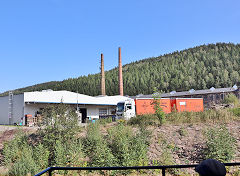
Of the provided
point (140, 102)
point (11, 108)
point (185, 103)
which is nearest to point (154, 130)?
point (140, 102)

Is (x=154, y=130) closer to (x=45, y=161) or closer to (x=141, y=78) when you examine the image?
(x=45, y=161)

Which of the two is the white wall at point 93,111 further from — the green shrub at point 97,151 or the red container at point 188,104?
the green shrub at point 97,151

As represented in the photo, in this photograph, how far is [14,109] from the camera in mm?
32031

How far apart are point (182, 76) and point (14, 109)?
8679 cm

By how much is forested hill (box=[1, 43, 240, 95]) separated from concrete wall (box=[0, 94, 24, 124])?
192 ft

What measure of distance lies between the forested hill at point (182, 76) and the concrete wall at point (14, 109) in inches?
2300

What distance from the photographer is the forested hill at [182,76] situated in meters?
100

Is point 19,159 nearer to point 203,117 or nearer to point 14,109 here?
point 203,117

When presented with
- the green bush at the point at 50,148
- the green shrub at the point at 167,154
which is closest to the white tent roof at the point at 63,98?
the green bush at the point at 50,148

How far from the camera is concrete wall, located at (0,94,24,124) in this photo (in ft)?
101

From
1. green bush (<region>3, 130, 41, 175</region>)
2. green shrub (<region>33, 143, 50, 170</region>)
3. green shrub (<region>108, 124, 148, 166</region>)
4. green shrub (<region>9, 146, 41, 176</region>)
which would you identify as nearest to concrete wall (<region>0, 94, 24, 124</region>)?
green bush (<region>3, 130, 41, 175</region>)

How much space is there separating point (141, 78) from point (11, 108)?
79478 millimetres

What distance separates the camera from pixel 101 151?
1069 centimetres

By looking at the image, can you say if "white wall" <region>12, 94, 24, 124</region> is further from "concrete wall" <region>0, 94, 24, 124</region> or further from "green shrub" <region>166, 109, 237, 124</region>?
"green shrub" <region>166, 109, 237, 124</region>
